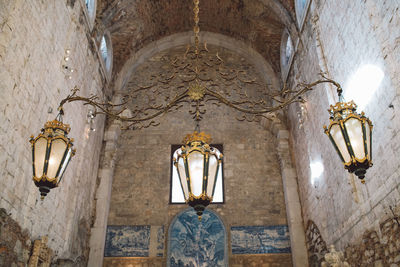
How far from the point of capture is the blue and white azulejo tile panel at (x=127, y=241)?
9.40m

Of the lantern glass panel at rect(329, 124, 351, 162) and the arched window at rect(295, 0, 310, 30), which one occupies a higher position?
the arched window at rect(295, 0, 310, 30)

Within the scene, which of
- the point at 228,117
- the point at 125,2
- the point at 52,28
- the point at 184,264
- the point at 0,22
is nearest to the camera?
the point at 0,22

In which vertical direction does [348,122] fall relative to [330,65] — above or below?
below

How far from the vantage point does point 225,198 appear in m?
10.1

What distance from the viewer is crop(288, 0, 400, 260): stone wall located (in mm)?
4914

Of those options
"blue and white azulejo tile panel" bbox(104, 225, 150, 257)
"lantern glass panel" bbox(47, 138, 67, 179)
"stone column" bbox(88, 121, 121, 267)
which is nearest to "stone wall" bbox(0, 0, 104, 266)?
"stone column" bbox(88, 121, 121, 267)

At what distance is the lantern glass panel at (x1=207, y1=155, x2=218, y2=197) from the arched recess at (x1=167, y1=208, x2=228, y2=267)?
6.06 m

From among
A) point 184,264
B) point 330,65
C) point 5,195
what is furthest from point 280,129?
point 5,195

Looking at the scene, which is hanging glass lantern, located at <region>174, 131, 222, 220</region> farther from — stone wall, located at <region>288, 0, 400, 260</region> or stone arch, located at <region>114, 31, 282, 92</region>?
stone arch, located at <region>114, 31, 282, 92</region>

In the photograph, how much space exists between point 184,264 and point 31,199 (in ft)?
14.8

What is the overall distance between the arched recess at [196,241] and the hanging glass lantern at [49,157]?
20.3 feet

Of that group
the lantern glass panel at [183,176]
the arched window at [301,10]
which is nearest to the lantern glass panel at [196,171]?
the lantern glass panel at [183,176]

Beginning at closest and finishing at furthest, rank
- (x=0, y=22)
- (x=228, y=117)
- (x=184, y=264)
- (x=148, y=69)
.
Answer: (x=0, y=22), (x=184, y=264), (x=228, y=117), (x=148, y=69)

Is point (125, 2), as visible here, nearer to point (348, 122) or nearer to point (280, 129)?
point (280, 129)
